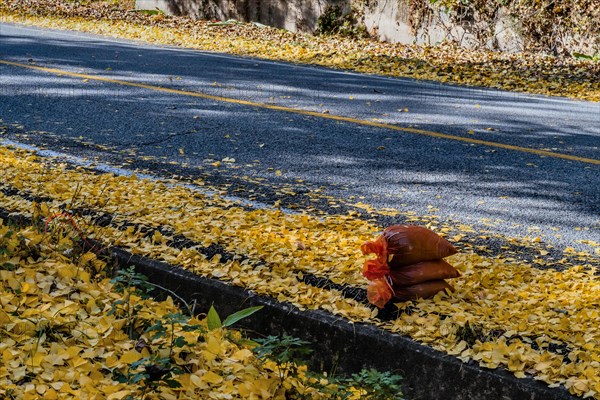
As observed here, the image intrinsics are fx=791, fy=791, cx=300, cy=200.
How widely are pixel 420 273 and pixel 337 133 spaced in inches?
134

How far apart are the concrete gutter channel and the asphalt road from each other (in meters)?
1.47

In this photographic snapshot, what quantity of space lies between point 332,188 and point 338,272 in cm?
154

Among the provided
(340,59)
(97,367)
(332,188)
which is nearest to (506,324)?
(97,367)

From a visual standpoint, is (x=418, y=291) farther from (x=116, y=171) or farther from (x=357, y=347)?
(x=116, y=171)

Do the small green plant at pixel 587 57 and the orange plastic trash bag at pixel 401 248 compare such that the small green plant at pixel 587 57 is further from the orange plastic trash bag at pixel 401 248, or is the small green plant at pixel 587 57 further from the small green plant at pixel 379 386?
the small green plant at pixel 379 386

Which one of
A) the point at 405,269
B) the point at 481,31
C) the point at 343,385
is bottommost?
the point at 343,385

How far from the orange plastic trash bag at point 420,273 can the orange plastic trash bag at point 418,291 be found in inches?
0.7

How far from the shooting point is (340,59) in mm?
11727

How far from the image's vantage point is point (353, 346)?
323cm

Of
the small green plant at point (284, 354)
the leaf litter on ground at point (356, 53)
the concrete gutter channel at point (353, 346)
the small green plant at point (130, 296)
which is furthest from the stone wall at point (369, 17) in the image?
the small green plant at point (284, 354)

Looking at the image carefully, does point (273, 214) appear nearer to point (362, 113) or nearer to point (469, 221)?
point (469, 221)

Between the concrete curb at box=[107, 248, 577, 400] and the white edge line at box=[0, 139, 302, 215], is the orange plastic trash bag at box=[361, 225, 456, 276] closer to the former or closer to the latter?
the concrete curb at box=[107, 248, 577, 400]

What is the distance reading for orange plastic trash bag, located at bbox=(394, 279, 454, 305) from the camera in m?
3.48

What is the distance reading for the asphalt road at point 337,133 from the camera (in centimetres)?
514
